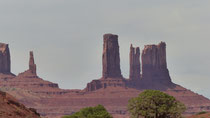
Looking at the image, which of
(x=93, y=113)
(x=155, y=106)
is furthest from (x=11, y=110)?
(x=93, y=113)

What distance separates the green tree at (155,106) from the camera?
3469 inches

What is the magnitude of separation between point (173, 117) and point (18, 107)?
101 feet

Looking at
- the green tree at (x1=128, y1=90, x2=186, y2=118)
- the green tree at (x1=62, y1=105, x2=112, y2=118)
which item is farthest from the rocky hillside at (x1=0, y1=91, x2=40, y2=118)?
the green tree at (x1=62, y1=105, x2=112, y2=118)

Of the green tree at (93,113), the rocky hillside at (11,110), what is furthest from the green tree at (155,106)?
the rocky hillside at (11,110)

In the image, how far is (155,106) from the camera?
290 feet

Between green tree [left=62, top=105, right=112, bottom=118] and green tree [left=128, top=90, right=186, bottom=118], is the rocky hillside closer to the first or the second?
green tree [left=128, top=90, right=186, bottom=118]

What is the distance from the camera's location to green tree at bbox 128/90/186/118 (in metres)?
88.1

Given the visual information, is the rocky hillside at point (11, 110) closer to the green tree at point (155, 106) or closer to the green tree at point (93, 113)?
the green tree at point (155, 106)

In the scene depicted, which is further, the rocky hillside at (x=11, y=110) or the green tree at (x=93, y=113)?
the green tree at (x=93, y=113)

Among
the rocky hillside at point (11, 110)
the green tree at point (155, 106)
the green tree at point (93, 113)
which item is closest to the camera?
the rocky hillside at point (11, 110)

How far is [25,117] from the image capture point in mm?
62469

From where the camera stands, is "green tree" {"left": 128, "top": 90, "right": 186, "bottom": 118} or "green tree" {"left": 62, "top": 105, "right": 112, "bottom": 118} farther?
"green tree" {"left": 62, "top": 105, "right": 112, "bottom": 118}

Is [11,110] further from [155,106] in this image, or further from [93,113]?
[93,113]

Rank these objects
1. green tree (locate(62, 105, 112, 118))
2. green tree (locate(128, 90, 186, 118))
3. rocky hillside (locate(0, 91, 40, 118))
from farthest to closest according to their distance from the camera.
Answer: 1. green tree (locate(62, 105, 112, 118))
2. green tree (locate(128, 90, 186, 118))
3. rocky hillside (locate(0, 91, 40, 118))
